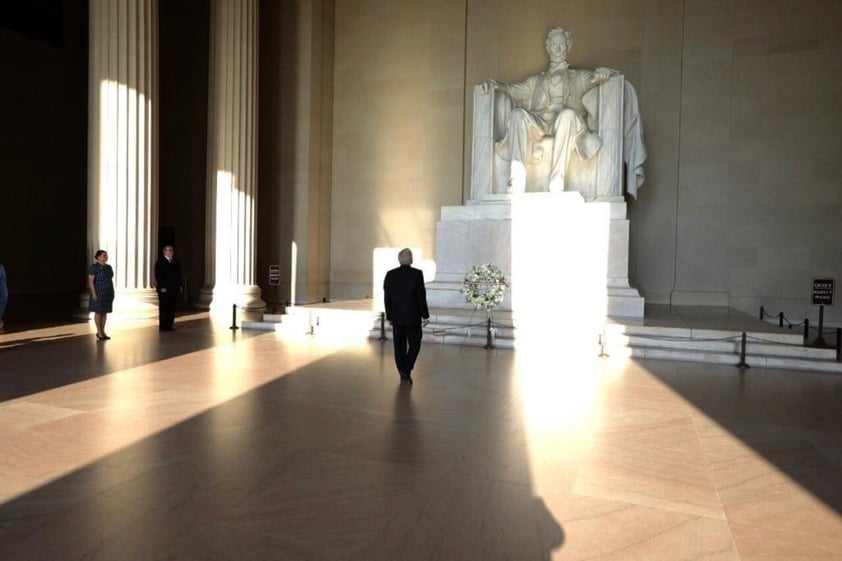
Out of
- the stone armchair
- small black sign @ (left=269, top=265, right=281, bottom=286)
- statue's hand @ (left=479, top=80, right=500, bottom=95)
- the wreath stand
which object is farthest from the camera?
small black sign @ (left=269, top=265, right=281, bottom=286)

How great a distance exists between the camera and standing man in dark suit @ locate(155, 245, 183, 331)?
10.5 metres

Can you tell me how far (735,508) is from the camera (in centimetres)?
328

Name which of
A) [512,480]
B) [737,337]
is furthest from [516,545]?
[737,337]

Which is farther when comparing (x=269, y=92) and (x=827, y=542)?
(x=269, y=92)

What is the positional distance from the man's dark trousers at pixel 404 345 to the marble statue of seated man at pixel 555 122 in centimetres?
668

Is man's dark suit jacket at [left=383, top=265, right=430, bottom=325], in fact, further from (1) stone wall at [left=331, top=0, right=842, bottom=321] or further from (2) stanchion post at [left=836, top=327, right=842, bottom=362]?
(1) stone wall at [left=331, top=0, right=842, bottom=321]

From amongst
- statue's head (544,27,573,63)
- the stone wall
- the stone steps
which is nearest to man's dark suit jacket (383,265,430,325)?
the stone steps

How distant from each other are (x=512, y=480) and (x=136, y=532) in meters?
2.18

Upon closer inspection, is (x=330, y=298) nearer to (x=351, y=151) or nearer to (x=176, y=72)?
(x=351, y=151)

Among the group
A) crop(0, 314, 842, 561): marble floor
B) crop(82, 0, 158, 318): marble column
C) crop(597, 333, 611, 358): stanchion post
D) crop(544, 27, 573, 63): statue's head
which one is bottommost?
crop(0, 314, 842, 561): marble floor

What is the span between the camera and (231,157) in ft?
48.9

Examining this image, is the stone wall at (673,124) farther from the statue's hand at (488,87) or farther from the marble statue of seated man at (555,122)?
the statue's hand at (488,87)

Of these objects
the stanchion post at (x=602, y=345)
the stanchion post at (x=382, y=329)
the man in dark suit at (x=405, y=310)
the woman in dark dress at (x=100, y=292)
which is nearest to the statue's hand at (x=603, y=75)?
the stanchion post at (x=602, y=345)

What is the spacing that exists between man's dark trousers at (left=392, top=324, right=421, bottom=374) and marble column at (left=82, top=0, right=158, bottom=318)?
7.75 m
